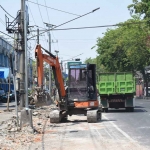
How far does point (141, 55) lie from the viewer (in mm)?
A: 57531

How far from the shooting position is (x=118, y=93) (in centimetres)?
2870

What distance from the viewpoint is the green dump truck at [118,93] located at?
28703mm

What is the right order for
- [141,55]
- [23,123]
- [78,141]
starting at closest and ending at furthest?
[78,141]
[23,123]
[141,55]

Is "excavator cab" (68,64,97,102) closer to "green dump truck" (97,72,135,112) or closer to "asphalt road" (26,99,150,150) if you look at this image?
"asphalt road" (26,99,150,150)

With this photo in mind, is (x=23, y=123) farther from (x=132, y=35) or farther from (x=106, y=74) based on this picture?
(x=132, y=35)

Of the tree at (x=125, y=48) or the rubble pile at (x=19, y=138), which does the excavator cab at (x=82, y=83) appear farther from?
the tree at (x=125, y=48)

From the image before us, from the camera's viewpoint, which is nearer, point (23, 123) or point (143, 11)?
point (23, 123)

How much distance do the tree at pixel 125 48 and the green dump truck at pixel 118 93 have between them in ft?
64.0

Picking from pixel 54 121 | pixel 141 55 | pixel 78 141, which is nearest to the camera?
pixel 78 141

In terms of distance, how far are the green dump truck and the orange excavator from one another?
24.1 feet

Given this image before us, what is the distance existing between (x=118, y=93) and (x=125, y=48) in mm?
32167

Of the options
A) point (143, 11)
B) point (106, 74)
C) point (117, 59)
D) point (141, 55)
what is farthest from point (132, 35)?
point (106, 74)

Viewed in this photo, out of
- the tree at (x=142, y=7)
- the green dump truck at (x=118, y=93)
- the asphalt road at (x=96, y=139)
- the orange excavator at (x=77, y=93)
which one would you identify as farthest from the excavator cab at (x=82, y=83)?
the tree at (x=142, y=7)

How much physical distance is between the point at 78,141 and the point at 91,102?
756cm
